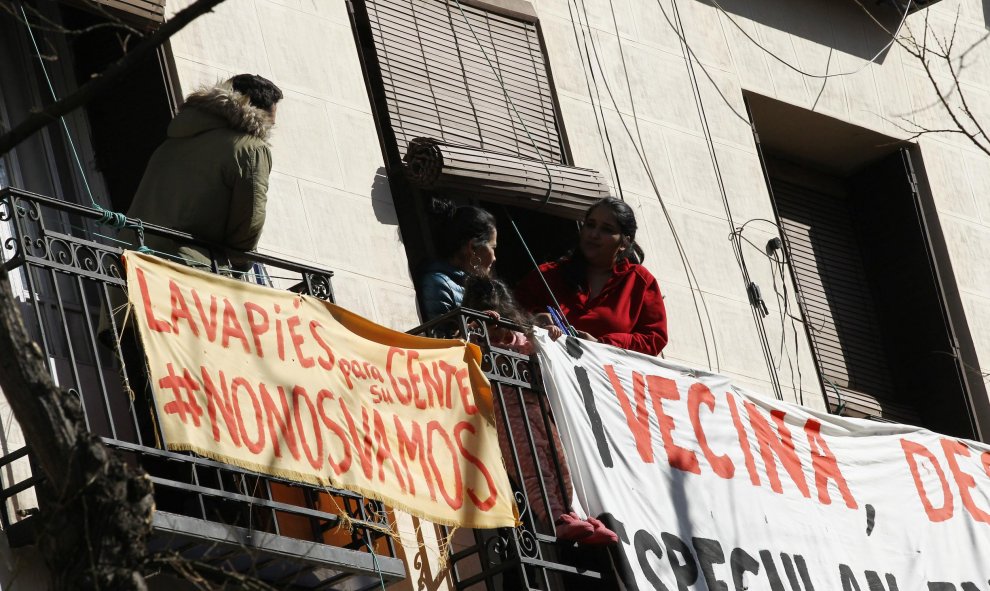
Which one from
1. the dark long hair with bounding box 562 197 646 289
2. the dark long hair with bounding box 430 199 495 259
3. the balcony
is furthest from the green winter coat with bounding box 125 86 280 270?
the dark long hair with bounding box 562 197 646 289

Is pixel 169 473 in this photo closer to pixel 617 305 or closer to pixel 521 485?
pixel 521 485

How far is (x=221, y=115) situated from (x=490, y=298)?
1.76 metres

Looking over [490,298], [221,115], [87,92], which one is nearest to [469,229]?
[490,298]

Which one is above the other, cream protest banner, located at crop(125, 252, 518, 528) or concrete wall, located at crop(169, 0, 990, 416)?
concrete wall, located at crop(169, 0, 990, 416)

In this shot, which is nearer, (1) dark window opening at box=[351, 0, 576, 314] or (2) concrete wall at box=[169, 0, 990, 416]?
(2) concrete wall at box=[169, 0, 990, 416]

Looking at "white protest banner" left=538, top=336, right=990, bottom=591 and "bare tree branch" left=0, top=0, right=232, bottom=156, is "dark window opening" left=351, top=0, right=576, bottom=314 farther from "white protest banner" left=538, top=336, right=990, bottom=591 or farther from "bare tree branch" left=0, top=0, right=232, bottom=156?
"bare tree branch" left=0, top=0, right=232, bottom=156

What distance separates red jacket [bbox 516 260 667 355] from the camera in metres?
11.2

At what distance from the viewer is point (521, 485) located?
388 inches

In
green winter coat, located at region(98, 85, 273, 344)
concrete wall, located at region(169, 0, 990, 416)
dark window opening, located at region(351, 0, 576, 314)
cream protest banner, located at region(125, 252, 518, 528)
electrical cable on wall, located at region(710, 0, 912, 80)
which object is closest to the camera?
cream protest banner, located at region(125, 252, 518, 528)

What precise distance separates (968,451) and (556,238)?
2783 millimetres

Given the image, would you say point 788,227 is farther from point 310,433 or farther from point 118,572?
point 118,572

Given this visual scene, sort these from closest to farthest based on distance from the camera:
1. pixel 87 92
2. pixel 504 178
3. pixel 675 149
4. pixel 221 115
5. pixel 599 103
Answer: pixel 87 92 < pixel 221 115 < pixel 504 178 < pixel 599 103 < pixel 675 149

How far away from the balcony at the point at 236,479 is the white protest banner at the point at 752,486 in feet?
0.86

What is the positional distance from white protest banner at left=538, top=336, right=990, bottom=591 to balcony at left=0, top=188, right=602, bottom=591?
263 millimetres
